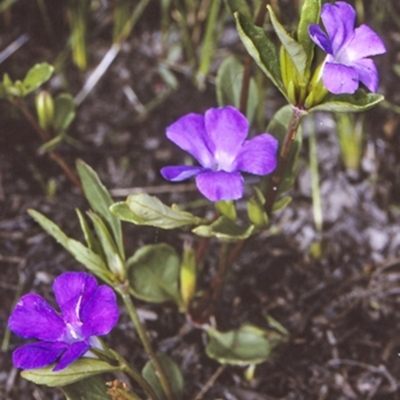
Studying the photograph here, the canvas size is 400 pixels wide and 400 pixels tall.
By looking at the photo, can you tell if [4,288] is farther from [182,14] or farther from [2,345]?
[182,14]

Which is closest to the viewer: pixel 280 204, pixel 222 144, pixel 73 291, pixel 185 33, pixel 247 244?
pixel 73 291

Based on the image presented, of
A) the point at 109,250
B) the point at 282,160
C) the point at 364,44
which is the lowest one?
the point at 109,250

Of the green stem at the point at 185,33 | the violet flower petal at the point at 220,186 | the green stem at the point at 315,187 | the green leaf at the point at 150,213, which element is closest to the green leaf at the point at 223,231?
the green leaf at the point at 150,213

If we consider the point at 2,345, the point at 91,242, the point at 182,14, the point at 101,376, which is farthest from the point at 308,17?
the point at 2,345

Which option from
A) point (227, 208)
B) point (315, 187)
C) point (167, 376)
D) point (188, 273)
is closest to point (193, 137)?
point (227, 208)

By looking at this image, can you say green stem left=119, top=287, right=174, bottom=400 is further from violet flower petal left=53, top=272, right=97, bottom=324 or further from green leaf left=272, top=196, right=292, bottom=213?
green leaf left=272, top=196, right=292, bottom=213

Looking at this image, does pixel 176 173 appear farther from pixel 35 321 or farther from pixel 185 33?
pixel 185 33
